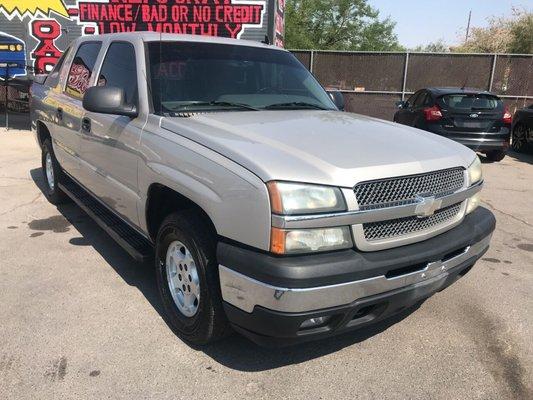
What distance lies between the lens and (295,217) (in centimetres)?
233

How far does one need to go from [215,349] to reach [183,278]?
0.48 metres

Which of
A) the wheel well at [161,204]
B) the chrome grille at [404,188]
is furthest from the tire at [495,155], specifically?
the wheel well at [161,204]

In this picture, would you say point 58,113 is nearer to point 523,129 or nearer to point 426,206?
point 426,206

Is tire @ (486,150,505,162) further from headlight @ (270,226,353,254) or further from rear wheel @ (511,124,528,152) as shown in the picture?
headlight @ (270,226,353,254)

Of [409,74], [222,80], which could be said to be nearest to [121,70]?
[222,80]

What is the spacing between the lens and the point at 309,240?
2.40 meters

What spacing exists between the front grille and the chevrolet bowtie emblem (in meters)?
0.04

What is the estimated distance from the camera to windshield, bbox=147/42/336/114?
11.5 ft

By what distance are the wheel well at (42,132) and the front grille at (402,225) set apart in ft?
15.2

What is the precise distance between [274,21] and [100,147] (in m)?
9.10

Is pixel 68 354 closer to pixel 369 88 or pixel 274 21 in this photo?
pixel 274 21

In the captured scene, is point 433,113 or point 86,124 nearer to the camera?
point 86,124

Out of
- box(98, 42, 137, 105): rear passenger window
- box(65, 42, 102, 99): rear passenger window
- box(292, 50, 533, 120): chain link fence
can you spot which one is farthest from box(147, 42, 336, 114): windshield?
box(292, 50, 533, 120): chain link fence

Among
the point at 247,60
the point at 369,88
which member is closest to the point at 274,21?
the point at 369,88
